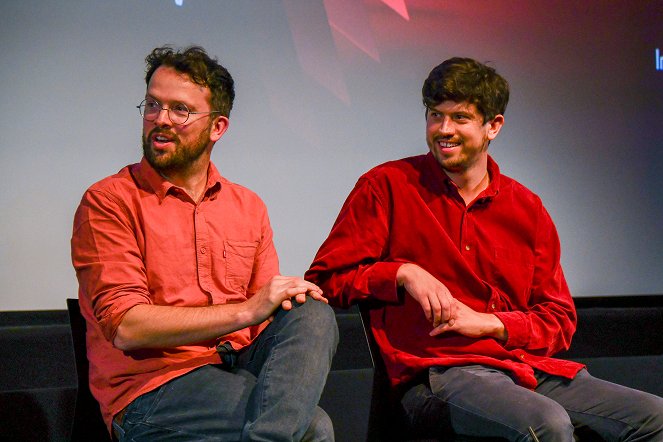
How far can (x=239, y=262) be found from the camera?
6.88 ft

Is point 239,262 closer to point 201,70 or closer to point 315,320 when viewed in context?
point 315,320

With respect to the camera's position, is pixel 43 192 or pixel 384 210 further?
pixel 43 192

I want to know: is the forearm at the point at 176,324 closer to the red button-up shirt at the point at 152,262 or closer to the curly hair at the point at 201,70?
the red button-up shirt at the point at 152,262

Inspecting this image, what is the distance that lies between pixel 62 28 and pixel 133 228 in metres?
1.32

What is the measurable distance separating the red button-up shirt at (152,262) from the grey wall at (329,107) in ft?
3.19

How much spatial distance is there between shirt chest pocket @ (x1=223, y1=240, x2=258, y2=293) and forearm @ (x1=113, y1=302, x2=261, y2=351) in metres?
0.24

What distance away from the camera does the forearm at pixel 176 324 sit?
68.6 inches

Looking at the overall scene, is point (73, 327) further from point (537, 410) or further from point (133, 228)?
point (537, 410)

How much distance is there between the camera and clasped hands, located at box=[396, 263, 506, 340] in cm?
201

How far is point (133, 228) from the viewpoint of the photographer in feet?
6.37

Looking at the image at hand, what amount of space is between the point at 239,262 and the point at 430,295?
1.75 ft

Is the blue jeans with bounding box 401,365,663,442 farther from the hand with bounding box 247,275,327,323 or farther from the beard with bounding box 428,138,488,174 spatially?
the beard with bounding box 428,138,488,174

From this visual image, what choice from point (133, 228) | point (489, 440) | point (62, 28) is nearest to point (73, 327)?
point (133, 228)

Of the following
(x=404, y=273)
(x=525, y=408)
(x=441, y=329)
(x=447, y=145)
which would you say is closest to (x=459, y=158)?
(x=447, y=145)
